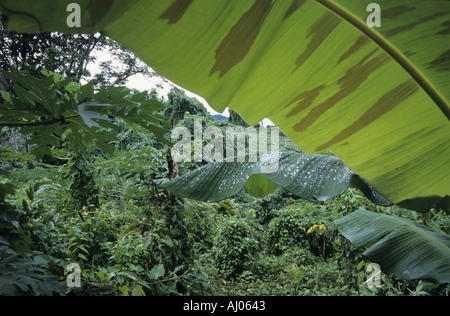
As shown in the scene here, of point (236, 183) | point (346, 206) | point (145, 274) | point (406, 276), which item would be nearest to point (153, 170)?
point (145, 274)

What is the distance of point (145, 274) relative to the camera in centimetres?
138

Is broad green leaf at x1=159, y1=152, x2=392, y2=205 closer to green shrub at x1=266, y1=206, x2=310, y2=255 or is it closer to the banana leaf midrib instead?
the banana leaf midrib

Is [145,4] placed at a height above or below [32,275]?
above

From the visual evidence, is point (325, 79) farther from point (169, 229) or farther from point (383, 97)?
point (169, 229)

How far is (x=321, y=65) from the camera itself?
579 millimetres

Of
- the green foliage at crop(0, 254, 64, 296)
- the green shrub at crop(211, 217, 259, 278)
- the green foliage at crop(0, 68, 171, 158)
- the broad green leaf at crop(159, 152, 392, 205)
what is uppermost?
the green foliage at crop(0, 68, 171, 158)

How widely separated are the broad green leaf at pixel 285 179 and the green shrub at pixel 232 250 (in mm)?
2451

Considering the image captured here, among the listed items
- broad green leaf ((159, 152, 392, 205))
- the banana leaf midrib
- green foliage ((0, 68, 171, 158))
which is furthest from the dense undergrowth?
the banana leaf midrib

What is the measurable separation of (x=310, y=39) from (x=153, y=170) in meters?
1.39

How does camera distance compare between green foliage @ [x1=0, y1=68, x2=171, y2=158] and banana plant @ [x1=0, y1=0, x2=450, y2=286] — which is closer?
banana plant @ [x1=0, y1=0, x2=450, y2=286]

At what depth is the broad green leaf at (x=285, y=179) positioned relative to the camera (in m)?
0.68

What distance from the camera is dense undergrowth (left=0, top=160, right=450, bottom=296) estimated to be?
3.54ft

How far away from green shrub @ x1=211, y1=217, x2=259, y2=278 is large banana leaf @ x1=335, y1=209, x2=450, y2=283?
93.0 inches

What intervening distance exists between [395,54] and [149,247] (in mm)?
1552
